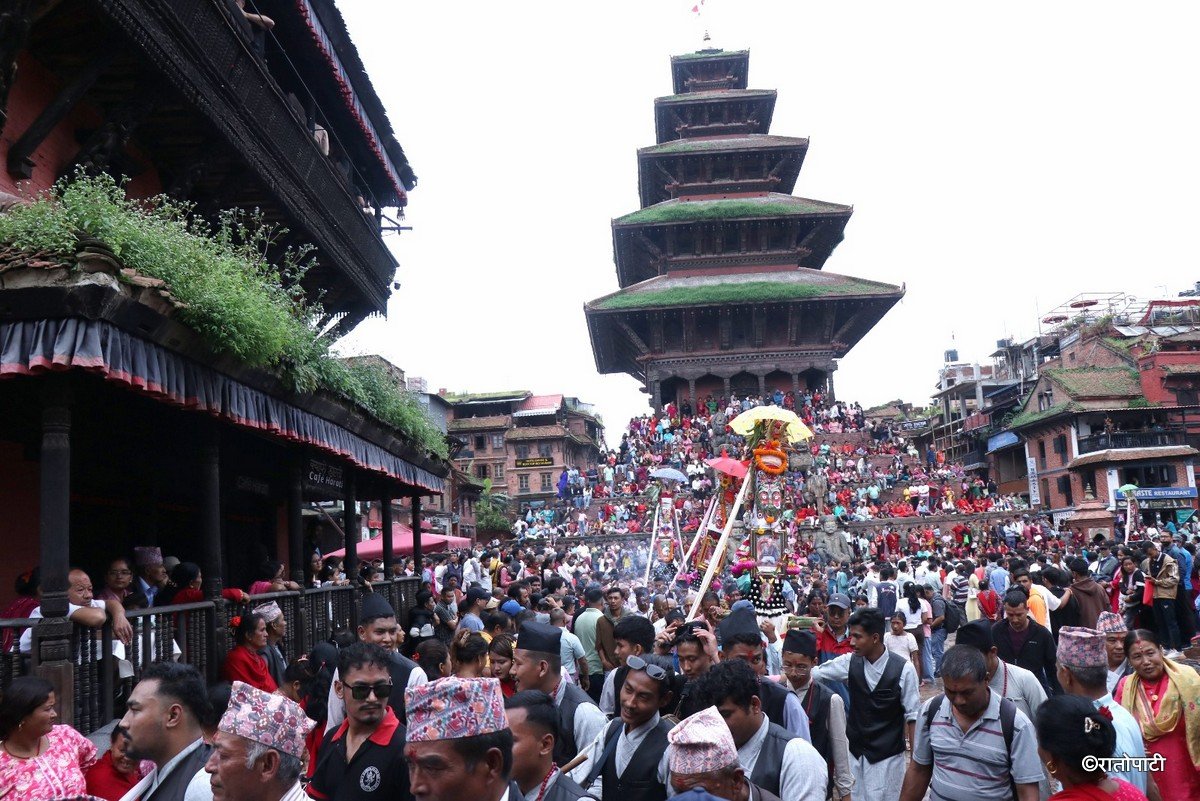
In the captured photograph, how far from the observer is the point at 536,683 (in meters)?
5.02

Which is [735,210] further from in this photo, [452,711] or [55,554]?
[452,711]

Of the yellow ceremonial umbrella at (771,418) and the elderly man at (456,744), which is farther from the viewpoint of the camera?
the yellow ceremonial umbrella at (771,418)

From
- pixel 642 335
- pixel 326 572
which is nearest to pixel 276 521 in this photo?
pixel 326 572

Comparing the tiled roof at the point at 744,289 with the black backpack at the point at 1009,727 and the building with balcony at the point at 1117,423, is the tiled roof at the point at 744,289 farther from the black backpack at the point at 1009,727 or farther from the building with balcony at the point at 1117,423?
the black backpack at the point at 1009,727

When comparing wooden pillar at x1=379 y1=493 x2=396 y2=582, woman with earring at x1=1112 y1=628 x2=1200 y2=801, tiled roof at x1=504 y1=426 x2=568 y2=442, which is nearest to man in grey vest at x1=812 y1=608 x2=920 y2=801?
woman with earring at x1=1112 y1=628 x2=1200 y2=801

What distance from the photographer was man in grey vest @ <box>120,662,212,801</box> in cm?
388

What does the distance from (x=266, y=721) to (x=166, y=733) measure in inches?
40.6

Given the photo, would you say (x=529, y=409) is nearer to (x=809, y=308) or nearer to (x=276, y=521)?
(x=809, y=308)

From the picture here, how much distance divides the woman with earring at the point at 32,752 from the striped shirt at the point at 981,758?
4.09 metres

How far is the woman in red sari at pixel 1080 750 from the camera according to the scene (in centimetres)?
369

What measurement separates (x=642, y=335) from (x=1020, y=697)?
38285 mm

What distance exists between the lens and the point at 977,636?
5.52 metres

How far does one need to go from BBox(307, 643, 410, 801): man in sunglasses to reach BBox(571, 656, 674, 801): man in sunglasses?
83 cm

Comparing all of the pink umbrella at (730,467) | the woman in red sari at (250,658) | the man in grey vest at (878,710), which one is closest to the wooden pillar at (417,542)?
the pink umbrella at (730,467)
